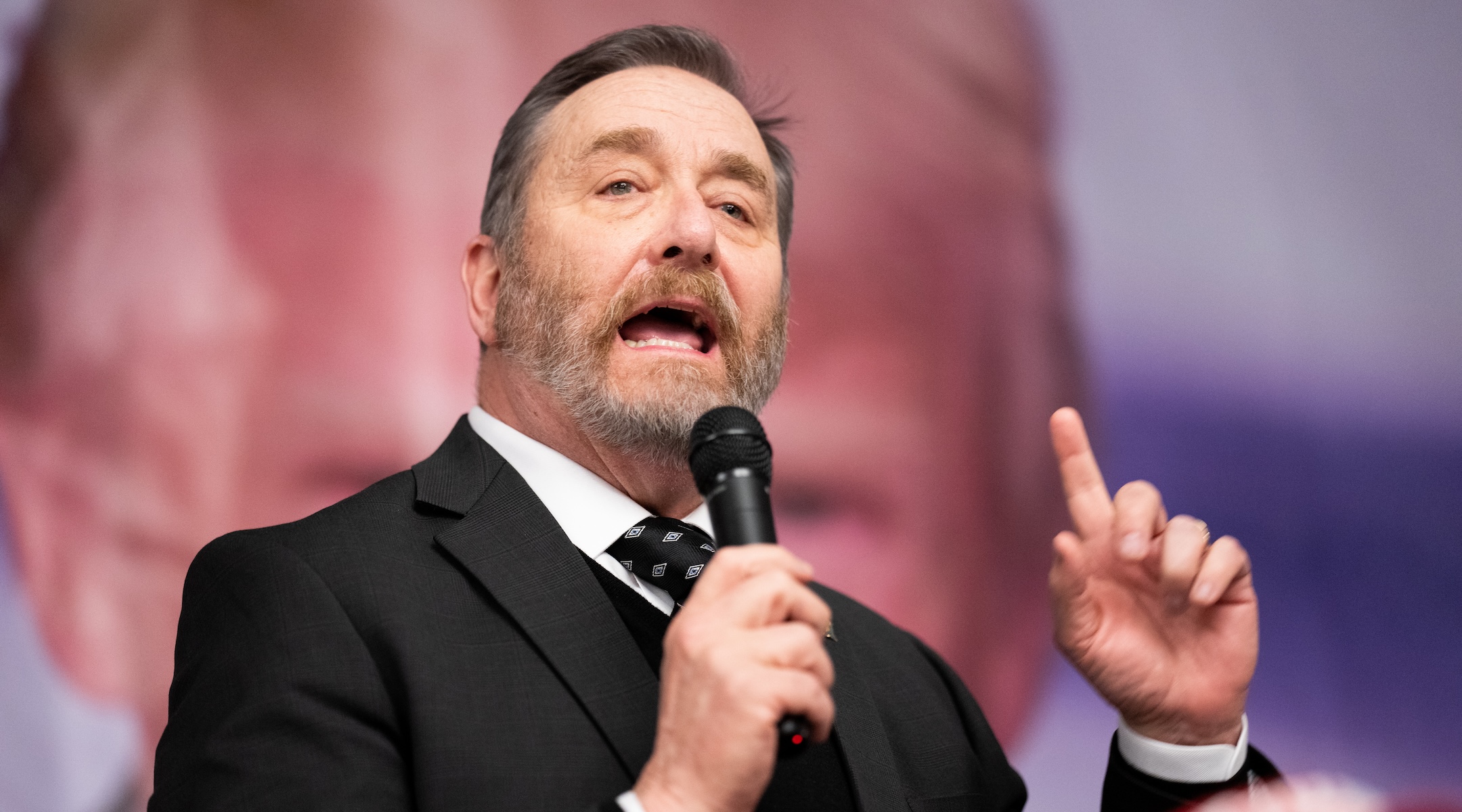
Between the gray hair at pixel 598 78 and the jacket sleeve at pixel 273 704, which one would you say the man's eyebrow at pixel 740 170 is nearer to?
the gray hair at pixel 598 78

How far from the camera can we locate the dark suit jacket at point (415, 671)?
52.4 inches

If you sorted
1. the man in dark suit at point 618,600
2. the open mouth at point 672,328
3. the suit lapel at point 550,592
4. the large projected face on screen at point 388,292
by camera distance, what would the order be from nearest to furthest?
the man in dark suit at point 618,600, the suit lapel at point 550,592, the open mouth at point 672,328, the large projected face on screen at point 388,292

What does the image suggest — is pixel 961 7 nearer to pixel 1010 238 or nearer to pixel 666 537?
pixel 1010 238

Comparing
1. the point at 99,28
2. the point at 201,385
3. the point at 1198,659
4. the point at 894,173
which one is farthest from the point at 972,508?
the point at 99,28

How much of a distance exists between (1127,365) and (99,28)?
2.63 meters

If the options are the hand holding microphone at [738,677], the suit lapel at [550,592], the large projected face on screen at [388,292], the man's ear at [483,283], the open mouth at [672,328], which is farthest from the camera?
the large projected face on screen at [388,292]

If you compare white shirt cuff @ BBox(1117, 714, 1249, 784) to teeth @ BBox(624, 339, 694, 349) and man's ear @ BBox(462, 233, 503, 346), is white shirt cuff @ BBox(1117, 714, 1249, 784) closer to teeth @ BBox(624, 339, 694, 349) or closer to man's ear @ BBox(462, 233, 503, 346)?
teeth @ BBox(624, 339, 694, 349)

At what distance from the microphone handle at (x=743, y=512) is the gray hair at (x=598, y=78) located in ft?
2.90

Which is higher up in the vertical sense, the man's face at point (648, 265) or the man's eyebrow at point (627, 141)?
the man's eyebrow at point (627, 141)

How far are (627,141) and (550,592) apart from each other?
2.60 ft

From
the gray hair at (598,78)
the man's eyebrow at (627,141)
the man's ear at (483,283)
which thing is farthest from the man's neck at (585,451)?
the man's eyebrow at (627,141)

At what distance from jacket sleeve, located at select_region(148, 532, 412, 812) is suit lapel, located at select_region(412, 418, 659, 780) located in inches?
8.1

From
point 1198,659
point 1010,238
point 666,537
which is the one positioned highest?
point 1010,238

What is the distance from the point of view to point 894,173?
121 inches
